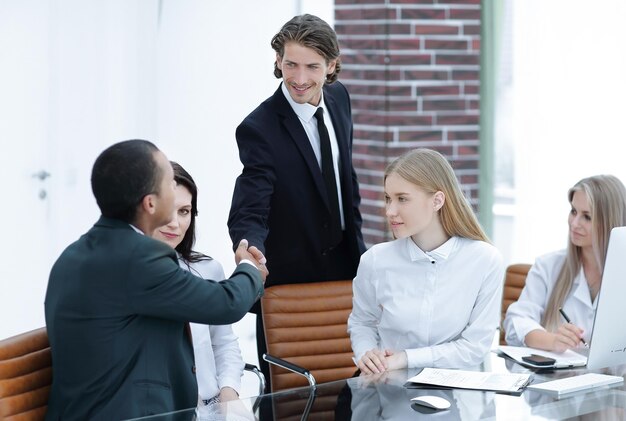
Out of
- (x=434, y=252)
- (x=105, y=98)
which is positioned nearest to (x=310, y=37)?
(x=434, y=252)

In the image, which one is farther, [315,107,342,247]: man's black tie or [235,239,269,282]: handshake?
[315,107,342,247]: man's black tie

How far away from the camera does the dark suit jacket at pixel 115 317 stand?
7.34 feet

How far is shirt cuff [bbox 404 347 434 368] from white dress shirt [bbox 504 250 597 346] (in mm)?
467

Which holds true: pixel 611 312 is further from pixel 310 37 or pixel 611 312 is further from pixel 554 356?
pixel 310 37

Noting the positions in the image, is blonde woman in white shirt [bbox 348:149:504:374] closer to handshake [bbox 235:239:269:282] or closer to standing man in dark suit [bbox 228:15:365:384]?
handshake [bbox 235:239:269:282]

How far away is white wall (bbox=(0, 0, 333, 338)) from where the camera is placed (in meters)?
4.56

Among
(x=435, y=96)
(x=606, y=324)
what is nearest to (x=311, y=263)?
(x=606, y=324)

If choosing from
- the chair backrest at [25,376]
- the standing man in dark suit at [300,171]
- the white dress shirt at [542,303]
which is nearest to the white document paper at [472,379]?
the white dress shirt at [542,303]

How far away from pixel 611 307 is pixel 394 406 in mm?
656

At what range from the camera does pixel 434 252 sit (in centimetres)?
296

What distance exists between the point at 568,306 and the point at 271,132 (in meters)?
1.16

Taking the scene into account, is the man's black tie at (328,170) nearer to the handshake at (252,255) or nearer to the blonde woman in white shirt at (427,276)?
the blonde woman in white shirt at (427,276)

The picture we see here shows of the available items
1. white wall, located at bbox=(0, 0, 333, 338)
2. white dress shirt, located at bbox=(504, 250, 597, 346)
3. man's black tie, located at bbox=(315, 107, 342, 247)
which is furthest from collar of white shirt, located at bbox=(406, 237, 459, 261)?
white wall, located at bbox=(0, 0, 333, 338)

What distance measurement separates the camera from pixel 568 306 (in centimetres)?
324
